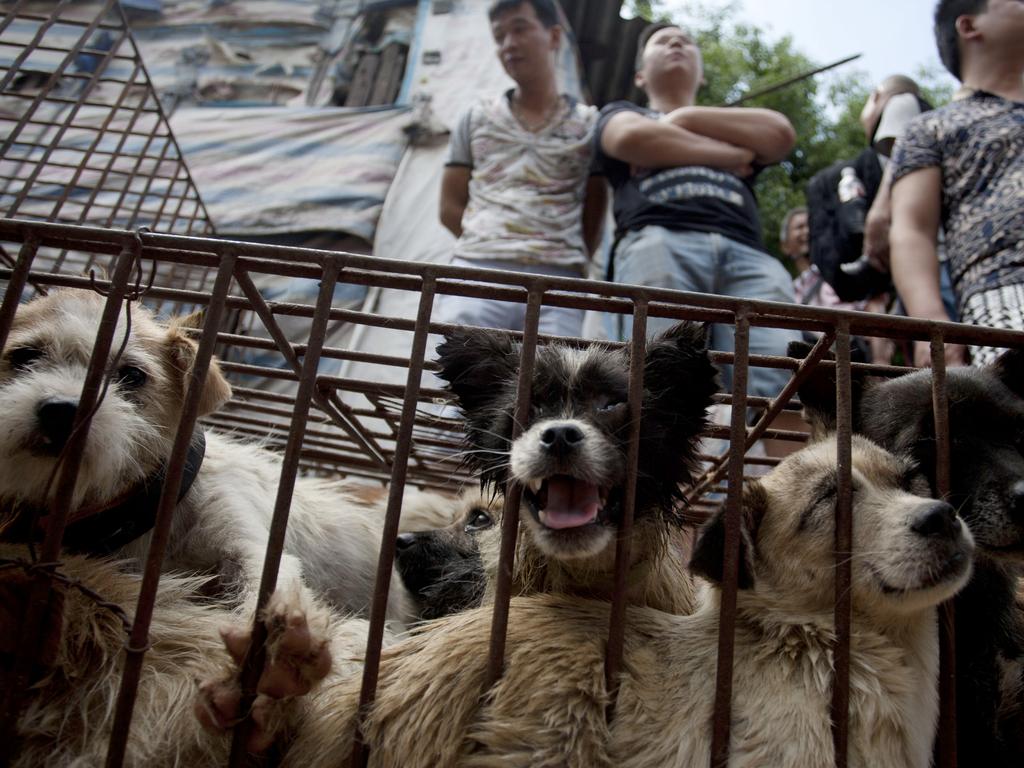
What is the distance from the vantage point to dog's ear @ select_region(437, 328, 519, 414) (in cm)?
222

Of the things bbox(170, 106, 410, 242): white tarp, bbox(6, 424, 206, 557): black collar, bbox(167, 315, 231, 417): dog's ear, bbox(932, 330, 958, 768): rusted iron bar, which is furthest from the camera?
bbox(170, 106, 410, 242): white tarp

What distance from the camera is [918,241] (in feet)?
9.98

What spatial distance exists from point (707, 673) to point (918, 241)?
2.21 m

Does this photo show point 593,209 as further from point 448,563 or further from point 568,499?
point 568,499

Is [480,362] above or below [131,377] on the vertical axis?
above

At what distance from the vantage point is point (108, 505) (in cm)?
198

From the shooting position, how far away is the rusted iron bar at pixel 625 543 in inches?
61.2

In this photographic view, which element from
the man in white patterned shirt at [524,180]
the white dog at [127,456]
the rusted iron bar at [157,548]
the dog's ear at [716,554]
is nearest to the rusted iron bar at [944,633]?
the dog's ear at [716,554]

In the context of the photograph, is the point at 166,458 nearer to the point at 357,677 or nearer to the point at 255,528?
the point at 255,528

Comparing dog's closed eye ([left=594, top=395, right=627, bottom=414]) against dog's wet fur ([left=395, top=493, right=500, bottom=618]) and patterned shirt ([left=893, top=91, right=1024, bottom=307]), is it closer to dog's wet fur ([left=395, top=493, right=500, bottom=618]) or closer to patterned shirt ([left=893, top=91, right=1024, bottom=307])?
dog's wet fur ([left=395, top=493, right=500, bottom=618])

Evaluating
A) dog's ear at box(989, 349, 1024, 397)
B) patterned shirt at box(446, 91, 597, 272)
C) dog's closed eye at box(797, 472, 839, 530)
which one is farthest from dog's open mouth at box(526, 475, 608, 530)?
patterned shirt at box(446, 91, 597, 272)

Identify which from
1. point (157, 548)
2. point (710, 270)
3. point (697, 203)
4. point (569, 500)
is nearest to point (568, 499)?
point (569, 500)

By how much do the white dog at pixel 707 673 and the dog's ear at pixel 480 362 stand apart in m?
0.68

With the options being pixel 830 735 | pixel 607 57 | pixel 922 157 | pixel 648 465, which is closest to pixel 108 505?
pixel 648 465
